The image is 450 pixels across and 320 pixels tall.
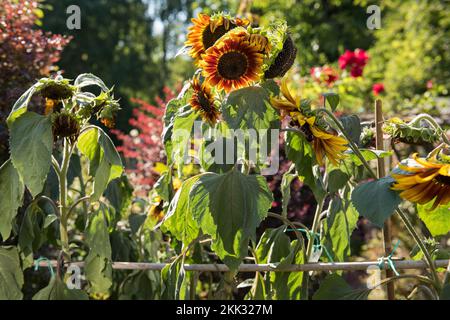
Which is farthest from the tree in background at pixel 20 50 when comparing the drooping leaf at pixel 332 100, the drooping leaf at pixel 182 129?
the drooping leaf at pixel 332 100

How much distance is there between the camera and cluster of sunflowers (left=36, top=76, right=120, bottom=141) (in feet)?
5.40

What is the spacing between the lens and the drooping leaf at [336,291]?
156cm

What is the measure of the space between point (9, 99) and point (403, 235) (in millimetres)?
3146

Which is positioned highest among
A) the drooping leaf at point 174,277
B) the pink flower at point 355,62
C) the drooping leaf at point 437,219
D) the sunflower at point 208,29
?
the pink flower at point 355,62

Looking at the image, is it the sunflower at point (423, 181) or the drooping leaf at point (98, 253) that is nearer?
the sunflower at point (423, 181)

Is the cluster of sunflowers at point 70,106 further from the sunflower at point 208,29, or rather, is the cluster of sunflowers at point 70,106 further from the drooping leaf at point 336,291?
the drooping leaf at point 336,291

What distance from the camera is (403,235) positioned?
187 inches

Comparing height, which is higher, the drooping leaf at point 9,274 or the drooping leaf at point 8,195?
the drooping leaf at point 8,195

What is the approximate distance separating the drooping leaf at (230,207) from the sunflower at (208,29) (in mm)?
337

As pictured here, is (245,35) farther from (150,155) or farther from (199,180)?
(150,155)

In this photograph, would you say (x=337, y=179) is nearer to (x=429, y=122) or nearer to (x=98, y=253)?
(x=429, y=122)

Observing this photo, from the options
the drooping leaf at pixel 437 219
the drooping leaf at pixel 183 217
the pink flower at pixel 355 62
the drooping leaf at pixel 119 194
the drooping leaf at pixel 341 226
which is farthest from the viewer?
the pink flower at pixel 355 62

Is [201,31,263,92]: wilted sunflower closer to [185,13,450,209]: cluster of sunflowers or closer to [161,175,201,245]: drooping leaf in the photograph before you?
[185,13,450,209]: cluster of sunflowers
